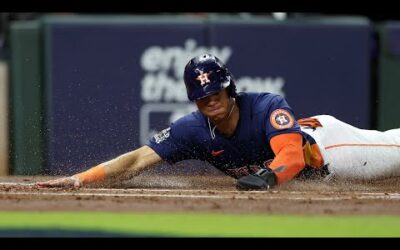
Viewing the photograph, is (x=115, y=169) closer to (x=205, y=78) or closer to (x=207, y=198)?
(x=207, y=198)

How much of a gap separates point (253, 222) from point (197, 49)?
14.4 feet

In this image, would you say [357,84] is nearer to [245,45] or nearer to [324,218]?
[245,45]

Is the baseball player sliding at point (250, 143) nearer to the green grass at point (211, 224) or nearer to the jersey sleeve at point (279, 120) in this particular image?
the jersey sleeve at point (279, 120)

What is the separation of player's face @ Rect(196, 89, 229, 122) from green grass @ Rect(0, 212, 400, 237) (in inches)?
49.8

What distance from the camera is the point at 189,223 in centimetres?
471

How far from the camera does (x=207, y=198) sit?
5.80m

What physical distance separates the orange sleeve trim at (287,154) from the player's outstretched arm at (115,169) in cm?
97

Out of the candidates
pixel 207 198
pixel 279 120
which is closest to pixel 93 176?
pixel 207 198

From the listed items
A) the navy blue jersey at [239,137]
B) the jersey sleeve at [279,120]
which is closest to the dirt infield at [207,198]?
the navy blue jersey at [239,137]

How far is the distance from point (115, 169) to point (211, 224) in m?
1.85

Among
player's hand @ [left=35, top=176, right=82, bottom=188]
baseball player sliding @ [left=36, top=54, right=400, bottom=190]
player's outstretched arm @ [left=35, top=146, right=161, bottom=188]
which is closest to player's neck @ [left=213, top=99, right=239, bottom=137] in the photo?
baseball player sliding @ [left=36, top=54, right=400, bottom=190]

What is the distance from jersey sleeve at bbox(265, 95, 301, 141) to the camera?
5.98 meters

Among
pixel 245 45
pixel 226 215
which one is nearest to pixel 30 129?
pixel 245 45

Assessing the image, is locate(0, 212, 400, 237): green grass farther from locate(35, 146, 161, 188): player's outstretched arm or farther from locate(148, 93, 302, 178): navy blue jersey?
locate(35, 146, 161, 188): player's outstretched arm
